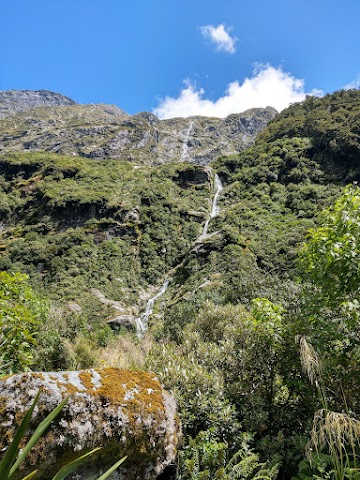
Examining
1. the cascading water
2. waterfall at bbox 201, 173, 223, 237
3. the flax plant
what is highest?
waterfall at bbox 201, 173, 223, 237

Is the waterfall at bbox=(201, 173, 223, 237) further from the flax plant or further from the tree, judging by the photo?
the flax plant

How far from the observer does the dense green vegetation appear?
4.87 meters

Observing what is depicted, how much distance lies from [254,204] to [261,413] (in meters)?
73.1

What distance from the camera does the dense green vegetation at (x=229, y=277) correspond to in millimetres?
4867

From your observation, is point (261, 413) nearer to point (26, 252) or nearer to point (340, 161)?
point (26, 252)

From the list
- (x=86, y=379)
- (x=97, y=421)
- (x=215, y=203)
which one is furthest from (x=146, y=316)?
(x=97, y=421)

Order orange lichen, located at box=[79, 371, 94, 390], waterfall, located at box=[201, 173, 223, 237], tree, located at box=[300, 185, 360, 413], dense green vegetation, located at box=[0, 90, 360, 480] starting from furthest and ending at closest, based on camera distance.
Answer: waterfall, located at box=[201, 173, 223, 237] → dense green vegetation, located at box=[0, 90, 360, 480] → tree, located at box=[300, 185, 360, 413] → orange lichen, located at box=[79, 371, 94, 390]

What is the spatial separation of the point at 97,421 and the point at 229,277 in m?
44.4

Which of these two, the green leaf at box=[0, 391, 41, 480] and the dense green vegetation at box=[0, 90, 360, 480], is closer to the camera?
the green leaf at box=[0, 391, 41, 480]

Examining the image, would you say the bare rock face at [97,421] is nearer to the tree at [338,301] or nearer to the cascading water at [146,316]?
the tree at [338,301]

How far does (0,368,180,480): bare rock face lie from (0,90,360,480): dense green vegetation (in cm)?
60

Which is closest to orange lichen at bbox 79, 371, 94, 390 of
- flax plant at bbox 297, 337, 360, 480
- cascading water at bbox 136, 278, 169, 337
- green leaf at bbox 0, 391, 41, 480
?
green leaf at bbox 0, 391, 41, 480

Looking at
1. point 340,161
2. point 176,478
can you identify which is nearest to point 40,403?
point 176,478

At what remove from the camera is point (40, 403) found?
3703 millimetres
